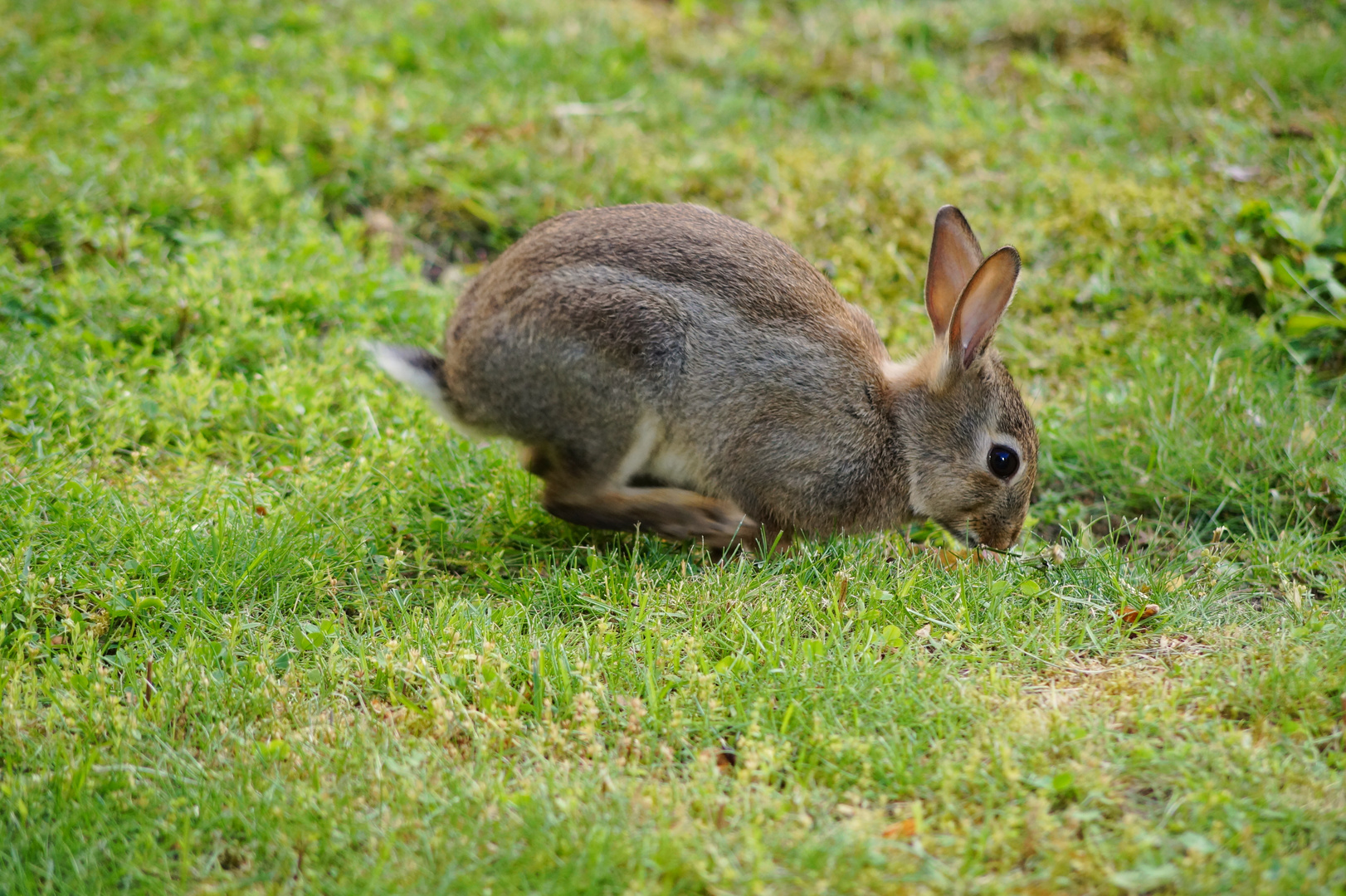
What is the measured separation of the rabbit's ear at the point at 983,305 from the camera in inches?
149

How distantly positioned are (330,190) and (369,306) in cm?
115

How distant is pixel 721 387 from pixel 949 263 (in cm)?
94

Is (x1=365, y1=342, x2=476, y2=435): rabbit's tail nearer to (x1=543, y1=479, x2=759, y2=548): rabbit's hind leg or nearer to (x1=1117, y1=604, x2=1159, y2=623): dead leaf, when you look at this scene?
(x1=543, y1=479, x2=759, y2=548): rabbit's hind leg

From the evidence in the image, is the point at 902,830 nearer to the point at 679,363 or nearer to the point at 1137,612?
the point at 1137,612

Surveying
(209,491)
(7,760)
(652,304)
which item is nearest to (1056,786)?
(652,304)

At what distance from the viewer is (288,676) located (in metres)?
3.14

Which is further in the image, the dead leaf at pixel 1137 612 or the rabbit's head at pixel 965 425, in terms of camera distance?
the rabbit's head at pixel 965 425

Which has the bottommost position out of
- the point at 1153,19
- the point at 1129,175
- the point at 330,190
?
the point at 330,190

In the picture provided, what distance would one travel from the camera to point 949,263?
13.5 ft

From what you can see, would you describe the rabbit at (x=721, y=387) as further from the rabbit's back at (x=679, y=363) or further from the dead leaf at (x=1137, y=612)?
the dead leaf at (x=1137, y=612)

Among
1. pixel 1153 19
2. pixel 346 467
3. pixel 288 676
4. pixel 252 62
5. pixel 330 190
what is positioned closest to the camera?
pixel 288 676

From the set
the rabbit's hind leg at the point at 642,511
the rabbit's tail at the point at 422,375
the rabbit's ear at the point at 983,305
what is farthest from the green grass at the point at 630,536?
the rabbit's ear at the point at 983,305

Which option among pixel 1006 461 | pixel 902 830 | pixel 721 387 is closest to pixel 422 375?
pixel 721 387

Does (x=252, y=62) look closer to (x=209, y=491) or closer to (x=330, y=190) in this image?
(x=330, y=190)
